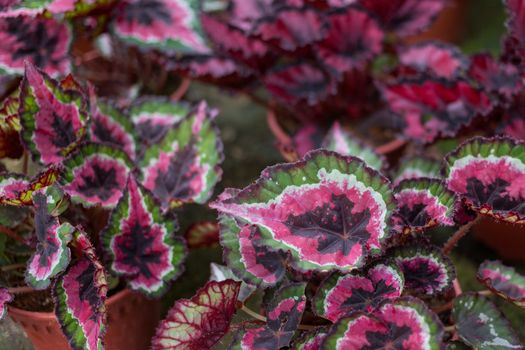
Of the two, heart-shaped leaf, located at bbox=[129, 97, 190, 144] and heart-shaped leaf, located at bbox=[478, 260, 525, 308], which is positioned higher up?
heart-shaped leaf, located at bbox=[129, 97, 190, 144]

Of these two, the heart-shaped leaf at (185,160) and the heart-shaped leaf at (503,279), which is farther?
the heart-shaped leaf at (185,160)

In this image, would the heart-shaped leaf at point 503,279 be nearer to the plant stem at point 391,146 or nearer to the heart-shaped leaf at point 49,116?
the plant stem at point 391,146

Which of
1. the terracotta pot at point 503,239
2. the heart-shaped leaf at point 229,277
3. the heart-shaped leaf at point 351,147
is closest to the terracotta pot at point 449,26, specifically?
the terracotta pot at point 503,239

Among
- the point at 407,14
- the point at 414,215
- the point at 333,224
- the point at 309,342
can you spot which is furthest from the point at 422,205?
the point at 407,14

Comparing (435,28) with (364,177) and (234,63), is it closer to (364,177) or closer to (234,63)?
(234,63)

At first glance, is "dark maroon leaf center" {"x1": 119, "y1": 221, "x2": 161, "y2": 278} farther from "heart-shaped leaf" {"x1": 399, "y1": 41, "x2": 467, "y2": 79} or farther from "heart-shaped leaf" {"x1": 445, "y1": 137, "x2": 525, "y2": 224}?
"heart-shaped leaf" {"x1": 399, "y1": 41, "x2": 467, "y2": 79}

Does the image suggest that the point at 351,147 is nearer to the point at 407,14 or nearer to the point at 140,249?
the point at 140,249

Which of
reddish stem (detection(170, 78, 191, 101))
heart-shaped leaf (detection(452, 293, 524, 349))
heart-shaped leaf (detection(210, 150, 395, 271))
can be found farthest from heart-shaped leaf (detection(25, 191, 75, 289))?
reddish stem (detection(170, 78, 191, 101))
